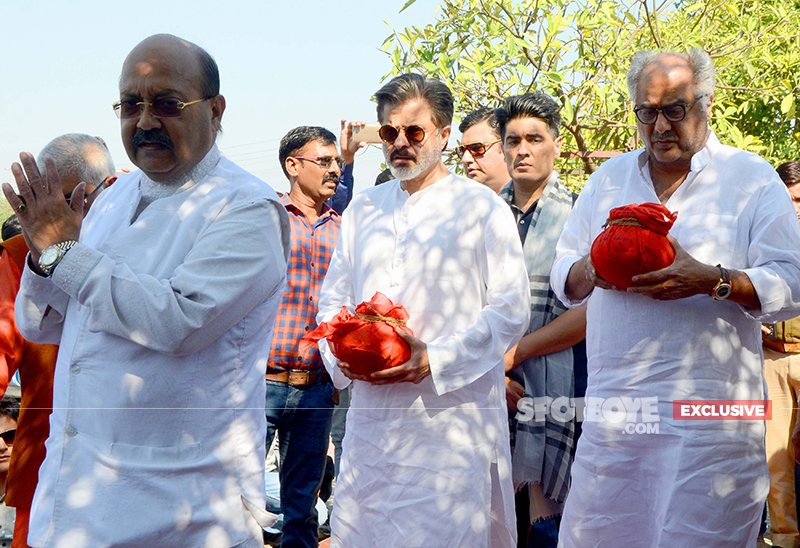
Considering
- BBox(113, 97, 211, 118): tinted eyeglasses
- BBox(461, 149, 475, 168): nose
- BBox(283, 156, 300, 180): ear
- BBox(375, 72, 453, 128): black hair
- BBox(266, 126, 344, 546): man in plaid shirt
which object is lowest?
BBox(266, 126, 344, 546): man in plaid shirt

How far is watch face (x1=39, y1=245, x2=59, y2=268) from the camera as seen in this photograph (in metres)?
2.79

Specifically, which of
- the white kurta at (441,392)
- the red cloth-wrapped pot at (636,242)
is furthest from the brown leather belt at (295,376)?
the red cloth-wrapped pot at (636,242)

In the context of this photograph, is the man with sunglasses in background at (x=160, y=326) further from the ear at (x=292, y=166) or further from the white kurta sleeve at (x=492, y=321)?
the ear at (x=292, y=166)

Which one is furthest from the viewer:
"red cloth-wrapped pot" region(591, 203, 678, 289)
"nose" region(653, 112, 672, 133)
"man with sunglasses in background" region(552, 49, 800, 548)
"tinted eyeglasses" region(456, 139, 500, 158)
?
"tinted eyeglasses" region(456, 139, 500, 158)

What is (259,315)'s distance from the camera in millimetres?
3080

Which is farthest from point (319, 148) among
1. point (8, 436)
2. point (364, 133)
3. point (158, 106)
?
point (158, 106)

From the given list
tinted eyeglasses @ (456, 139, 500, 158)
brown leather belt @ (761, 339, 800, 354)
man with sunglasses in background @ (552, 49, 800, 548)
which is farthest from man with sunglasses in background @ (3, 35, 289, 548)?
brown leather belt @ (761, 339, 800, 354)

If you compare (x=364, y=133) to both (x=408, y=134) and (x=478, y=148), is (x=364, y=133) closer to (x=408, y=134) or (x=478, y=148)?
(x=478, y=148)

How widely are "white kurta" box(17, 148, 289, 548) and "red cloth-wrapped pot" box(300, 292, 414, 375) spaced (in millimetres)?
942

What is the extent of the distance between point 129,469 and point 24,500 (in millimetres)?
1619

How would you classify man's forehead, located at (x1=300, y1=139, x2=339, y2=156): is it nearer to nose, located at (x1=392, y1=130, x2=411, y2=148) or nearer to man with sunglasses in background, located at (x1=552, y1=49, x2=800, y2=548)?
nose, located at (x1=392, y1=130, x2=411, y2=148)

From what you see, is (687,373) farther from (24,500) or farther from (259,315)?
(24,500)

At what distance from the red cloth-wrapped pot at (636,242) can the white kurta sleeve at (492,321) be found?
65 centimetres

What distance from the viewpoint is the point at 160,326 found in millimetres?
2750
